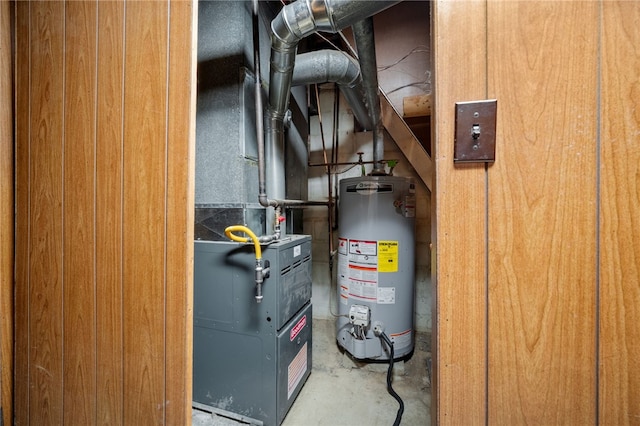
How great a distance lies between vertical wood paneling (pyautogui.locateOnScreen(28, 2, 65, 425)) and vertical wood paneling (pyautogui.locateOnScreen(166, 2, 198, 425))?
0.45 meters

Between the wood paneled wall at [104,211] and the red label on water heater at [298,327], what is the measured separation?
0.71 meters

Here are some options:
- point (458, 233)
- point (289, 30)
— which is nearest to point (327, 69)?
point (289, 30)

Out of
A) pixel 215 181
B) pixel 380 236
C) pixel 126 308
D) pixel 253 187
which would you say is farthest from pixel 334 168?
pixel 126 308

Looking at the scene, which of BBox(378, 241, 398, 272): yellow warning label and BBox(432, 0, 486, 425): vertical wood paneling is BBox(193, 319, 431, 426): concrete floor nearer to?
BBox(378, 241, 398, 272): yellow warning label

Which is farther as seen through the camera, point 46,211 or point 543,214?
point 46,211

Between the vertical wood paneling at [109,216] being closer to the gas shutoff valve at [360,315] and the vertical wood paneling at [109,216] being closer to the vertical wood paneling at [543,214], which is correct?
the vertical wood paneling at [543,214]

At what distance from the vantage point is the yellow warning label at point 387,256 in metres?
1.62

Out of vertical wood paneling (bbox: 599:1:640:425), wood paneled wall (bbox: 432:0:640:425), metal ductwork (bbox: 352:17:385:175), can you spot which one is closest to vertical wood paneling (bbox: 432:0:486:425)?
wood paneled wall (bbox: 432:0:640:425)

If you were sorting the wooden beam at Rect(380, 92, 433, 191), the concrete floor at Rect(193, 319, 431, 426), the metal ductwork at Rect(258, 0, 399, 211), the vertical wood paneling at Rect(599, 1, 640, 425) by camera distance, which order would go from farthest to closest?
the wooden beam at Rect(380, 92, 433, 191), the concrete floor at Rect(193, 319, 431, 426), the metal ductwork at Rect(258, 0, 399, 211), the vertical wood paneling at Rect(599, 1, 640, 425)

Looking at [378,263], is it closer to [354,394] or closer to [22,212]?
[354,394]

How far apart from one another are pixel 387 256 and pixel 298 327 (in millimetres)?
711

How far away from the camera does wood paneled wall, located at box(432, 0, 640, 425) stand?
42cm

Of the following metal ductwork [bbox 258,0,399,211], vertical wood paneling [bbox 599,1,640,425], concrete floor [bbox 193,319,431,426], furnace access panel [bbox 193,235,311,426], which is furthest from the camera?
concrete floor [bbox 193,319,431,426]

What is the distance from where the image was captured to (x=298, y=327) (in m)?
1.36
